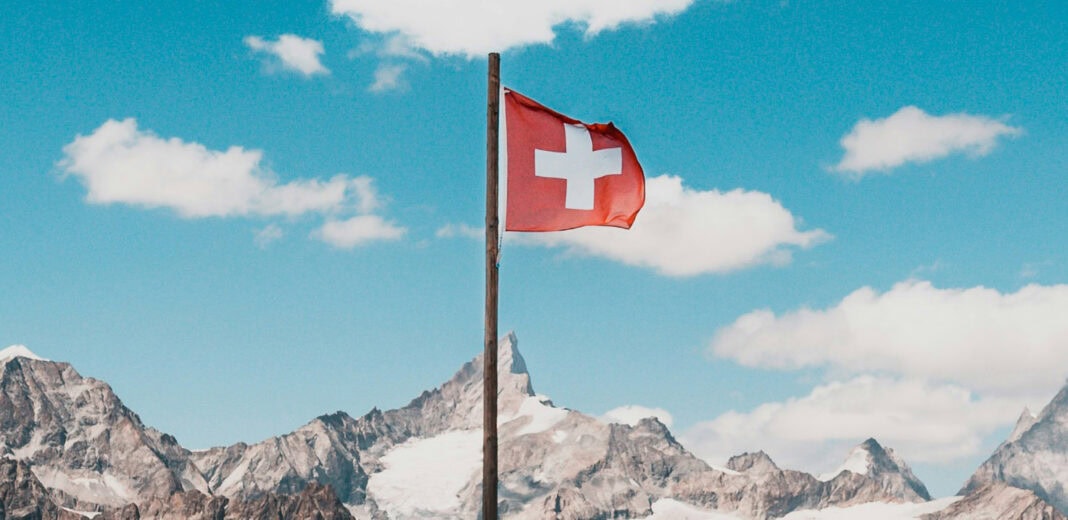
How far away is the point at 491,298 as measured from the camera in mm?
23234

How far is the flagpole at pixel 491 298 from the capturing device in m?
22.6

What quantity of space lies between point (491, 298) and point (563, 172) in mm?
4017

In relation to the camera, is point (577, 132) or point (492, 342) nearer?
point (492, 342)

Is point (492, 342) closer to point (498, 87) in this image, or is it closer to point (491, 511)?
point (491, 511)

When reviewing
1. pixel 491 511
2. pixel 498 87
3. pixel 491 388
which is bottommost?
pixel 491 511

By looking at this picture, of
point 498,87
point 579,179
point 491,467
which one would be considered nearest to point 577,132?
point 579,179

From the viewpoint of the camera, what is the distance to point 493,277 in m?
23.4

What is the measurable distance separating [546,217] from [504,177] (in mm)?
1495

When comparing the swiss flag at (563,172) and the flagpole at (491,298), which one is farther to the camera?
Result: the swiss flag at (563,172)

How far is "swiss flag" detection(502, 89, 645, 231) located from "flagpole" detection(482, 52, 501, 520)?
0.60m

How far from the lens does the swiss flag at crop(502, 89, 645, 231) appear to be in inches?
995

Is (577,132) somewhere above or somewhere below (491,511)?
above

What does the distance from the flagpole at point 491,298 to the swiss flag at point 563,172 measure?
60cm

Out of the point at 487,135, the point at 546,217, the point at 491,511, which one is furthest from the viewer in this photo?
the point at 546,217
